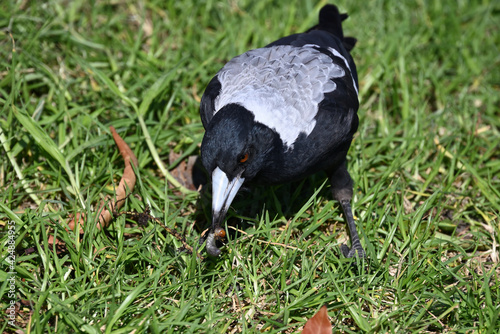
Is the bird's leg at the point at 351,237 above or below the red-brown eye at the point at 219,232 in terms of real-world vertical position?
below

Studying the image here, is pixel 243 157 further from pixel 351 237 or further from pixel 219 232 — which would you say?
pixel 351 237

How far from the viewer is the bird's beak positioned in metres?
3.17

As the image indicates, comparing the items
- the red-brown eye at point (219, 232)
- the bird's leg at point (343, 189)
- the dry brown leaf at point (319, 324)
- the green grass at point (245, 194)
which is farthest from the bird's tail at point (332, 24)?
the dry brown leaf at point (319, 324)

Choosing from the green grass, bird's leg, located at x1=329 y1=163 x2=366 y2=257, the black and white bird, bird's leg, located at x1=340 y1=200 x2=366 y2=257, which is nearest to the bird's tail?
the black and white bird

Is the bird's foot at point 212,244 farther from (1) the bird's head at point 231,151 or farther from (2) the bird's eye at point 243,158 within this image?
(2) the bird's eye at point 243,158

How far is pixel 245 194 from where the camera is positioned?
14.0 ft

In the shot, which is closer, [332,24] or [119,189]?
[119,189]

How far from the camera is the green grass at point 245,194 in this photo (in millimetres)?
3279

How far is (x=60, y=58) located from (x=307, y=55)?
266cm

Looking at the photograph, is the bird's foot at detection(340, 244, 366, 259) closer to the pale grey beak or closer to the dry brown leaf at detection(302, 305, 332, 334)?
the dry brown leaf at detection(302, 305, 332, 334)

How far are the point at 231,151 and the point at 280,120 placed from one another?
528mm

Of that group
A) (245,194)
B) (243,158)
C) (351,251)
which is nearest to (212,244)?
(243,158)

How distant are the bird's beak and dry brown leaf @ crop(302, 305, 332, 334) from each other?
817 mm

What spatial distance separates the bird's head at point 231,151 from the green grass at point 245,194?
506 millimetres
